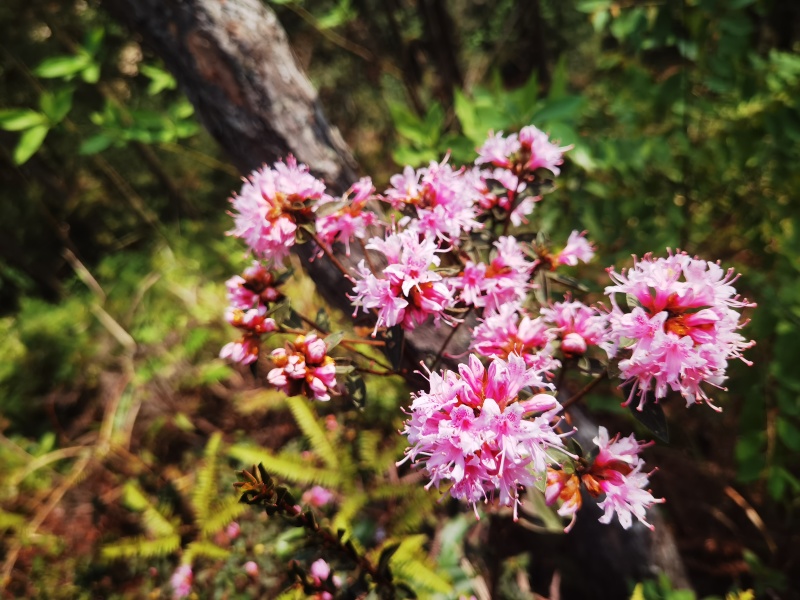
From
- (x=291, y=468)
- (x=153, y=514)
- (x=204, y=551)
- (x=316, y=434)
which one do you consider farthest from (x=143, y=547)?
(x=316, y=434)

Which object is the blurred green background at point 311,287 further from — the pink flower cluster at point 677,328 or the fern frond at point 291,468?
the pink flower cluster at point 677,328

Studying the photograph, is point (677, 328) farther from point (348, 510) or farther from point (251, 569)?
point (251, 569)

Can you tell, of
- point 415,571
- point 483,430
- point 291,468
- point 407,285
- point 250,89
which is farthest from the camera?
point 291,468

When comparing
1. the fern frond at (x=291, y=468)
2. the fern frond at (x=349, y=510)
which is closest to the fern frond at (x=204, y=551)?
the fern frond at (x=291, y=468)

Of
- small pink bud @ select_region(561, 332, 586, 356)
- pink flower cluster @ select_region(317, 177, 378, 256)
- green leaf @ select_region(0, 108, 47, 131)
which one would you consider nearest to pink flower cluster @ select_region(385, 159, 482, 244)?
pink flower cluster @ select_region(317, 177, 378, 256)

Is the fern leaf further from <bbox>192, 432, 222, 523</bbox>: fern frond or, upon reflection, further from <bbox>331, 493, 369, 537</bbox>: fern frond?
<bbox>192, 432, 222, 523</bbox>: fern frond

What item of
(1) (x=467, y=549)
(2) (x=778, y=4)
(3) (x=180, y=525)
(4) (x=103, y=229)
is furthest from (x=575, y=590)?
(4) (x=103, y=229)
